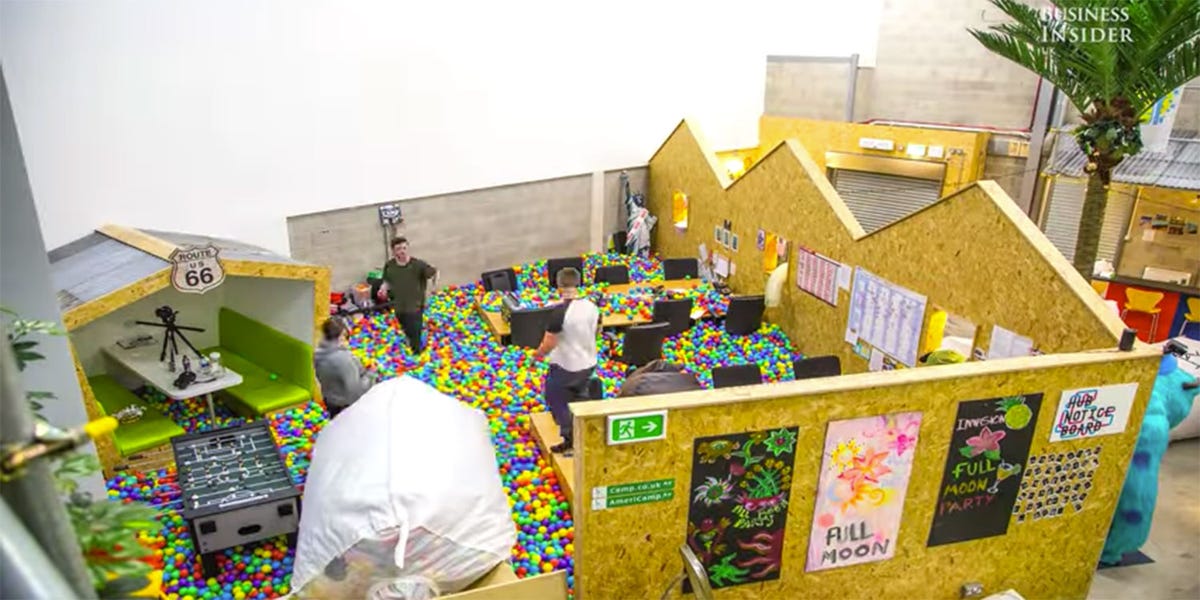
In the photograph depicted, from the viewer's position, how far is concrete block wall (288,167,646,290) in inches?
402

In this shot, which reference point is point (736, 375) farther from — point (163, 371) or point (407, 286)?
point (163, 371)

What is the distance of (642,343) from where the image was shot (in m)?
8.41

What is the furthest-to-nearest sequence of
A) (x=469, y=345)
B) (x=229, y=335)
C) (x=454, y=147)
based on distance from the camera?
(x=454, y=147)
(x=469, y=345)
(x=229, y=335)

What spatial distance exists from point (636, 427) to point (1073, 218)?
10.4 meters

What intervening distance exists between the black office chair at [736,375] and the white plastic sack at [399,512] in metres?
2.28

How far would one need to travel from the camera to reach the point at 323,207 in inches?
394

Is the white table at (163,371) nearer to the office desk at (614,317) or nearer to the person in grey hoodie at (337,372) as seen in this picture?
the person in grey hoodie at (337,372)

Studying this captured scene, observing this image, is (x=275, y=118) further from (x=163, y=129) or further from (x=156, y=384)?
(x=156, y=384)

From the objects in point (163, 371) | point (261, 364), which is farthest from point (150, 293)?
point (261, 364)

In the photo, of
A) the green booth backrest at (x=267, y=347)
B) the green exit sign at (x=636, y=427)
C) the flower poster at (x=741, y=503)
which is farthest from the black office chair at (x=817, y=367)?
the green booth backrest at (x=267, y=347)

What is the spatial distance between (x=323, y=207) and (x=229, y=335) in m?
2.50

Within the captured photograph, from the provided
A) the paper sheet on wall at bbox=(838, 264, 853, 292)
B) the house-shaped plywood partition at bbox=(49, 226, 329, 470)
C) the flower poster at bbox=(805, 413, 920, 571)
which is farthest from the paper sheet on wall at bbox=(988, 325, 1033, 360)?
the house-shaped plywood partition at bbox=(49, 226, 329, 470)

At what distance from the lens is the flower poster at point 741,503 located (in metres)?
3.96

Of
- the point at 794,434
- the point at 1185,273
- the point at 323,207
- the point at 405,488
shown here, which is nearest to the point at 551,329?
the point at 405,488
